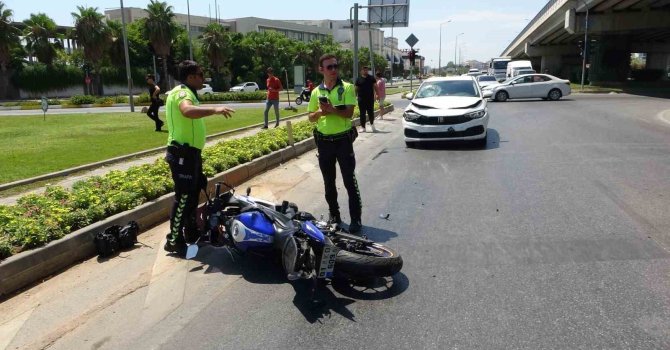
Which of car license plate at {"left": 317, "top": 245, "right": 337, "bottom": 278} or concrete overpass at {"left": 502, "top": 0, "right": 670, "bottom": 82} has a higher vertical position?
concrete overpass at {"left": 502, "top": 0, "right": 670, "bottom": 82}

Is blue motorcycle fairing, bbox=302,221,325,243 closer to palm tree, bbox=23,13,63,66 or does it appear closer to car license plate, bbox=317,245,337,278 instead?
car license plate, bbox=317,245,337,278

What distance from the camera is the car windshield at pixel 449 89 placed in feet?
41.1

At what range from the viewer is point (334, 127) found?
5570mm

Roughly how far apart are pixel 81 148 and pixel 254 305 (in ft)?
30.7

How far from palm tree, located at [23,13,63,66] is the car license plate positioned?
62.5 metres

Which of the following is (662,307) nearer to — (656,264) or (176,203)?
(656,264)

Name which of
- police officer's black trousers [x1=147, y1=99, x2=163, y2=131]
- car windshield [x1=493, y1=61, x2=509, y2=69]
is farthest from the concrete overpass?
police officer's black trousers [x1=147, y1=99, x2=163, y2=131]

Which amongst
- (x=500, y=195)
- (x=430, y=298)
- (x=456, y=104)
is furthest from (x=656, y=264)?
(x=456, y=104)

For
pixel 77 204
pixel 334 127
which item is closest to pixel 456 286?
pixel 334 127

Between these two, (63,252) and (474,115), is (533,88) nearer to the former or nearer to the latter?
(474,115)

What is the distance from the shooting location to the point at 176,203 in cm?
512

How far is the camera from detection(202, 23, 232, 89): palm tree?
2532 inches

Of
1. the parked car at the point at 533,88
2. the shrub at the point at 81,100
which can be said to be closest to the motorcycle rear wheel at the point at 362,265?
the parked car at the point at 533,88

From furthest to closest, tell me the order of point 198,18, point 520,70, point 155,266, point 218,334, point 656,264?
point 198,18, point 520,70, point 155,266, point 656,264, point 218,334
